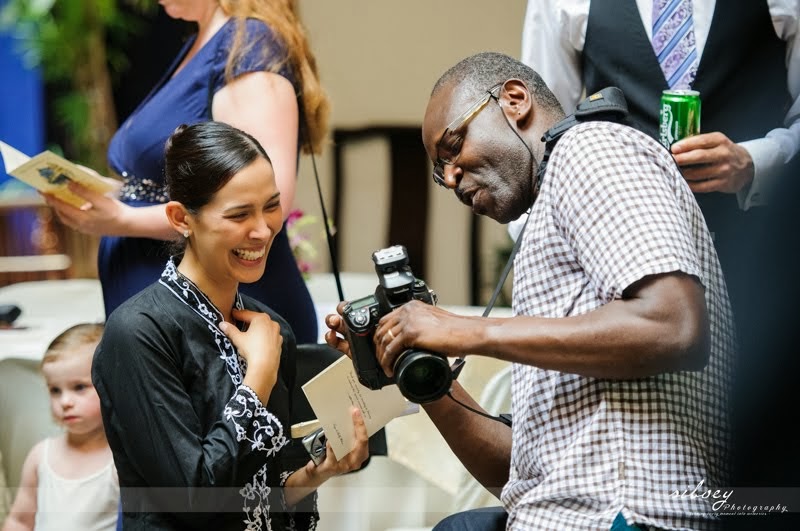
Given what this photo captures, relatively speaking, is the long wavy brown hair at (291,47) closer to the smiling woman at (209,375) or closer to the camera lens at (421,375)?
the smiling woman at (209,375)

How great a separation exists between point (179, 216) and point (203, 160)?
0.09 metres

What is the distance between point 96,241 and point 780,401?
2.85m

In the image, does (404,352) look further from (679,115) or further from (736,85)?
(736,85)

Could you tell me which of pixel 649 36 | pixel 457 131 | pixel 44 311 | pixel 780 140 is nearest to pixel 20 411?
pixel 44 311

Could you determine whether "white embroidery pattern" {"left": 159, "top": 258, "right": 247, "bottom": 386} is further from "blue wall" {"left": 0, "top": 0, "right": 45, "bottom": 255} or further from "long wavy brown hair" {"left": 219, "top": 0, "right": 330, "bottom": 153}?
"blue wall" {"left": 0, "top": 0, "right": 45, "bottom": 255}

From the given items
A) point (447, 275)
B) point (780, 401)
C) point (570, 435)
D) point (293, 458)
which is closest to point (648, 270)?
point (570, 435)

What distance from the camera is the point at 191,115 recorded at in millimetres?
1813

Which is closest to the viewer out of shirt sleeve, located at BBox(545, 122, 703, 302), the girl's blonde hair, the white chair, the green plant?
shirt sleeve, located at BBox(545, 122, 703, 302)

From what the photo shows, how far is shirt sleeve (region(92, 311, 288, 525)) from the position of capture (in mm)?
1428

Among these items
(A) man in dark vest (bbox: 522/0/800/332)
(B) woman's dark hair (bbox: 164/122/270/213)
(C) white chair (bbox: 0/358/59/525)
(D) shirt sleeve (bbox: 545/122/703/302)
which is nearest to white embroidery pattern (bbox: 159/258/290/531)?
(B) woman's dark hair (bbox: 164/122/270/213)

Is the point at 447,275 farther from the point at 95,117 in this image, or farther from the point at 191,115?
the point at 191,115

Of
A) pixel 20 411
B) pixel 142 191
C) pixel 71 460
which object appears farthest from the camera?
pixel 20 411

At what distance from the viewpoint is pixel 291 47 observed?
184 cm

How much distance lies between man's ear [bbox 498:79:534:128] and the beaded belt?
0.67 metres
